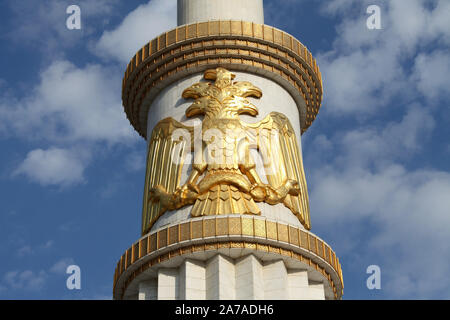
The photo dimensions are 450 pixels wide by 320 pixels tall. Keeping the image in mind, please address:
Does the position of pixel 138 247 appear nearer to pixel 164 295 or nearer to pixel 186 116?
pixel 164 295

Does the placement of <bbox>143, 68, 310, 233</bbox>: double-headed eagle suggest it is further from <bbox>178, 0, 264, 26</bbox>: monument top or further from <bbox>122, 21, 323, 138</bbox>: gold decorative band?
<bbox>178, 0, 264, 26</bbox>: monument top

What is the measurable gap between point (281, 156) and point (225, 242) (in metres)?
2.99

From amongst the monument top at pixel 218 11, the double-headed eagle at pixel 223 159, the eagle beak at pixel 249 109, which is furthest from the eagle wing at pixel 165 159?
the monument top at pixel 218 11

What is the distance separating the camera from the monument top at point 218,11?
23141mm

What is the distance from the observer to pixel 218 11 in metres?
23.2

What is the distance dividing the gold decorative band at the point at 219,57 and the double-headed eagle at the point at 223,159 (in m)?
0.56

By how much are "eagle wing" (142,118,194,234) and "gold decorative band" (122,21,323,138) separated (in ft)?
4.73

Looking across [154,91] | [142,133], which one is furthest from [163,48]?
[142,133]

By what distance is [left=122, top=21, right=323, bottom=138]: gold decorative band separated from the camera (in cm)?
2195

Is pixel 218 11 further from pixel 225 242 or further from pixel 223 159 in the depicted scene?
pixel 225 242

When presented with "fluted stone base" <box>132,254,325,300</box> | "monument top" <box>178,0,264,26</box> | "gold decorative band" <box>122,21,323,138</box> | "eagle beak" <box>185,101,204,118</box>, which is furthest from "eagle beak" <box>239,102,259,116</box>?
"fluted stone base" <box>132,254,325,300</box>

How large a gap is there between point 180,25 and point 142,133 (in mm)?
2998

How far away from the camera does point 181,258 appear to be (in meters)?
19.1

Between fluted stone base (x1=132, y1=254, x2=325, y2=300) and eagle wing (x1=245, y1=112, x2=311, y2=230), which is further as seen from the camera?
eagle wing (x1=245, y1=112, x2=311, y2=230)
